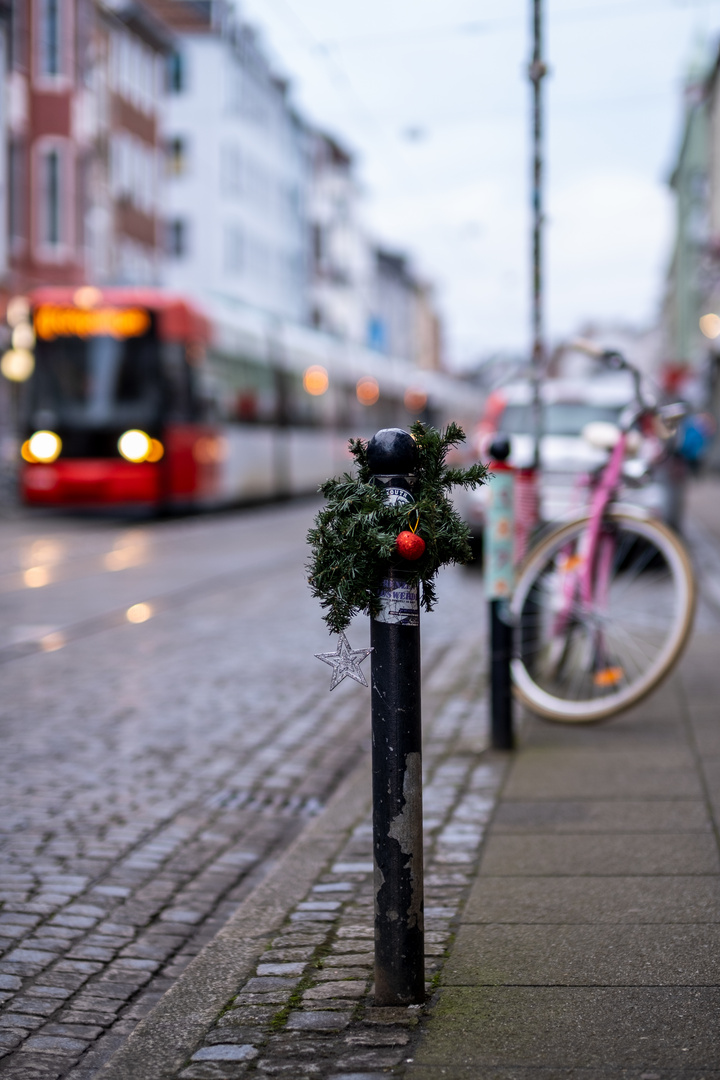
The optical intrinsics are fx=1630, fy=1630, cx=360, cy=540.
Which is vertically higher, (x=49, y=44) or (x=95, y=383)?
(x=49, y=44)

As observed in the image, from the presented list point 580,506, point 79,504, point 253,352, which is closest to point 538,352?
point 580,506

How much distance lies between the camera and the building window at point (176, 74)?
70.2 meters

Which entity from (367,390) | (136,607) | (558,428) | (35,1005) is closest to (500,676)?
(35,1005)

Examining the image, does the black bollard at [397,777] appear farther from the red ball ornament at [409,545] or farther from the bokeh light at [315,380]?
the bokeh light at [315,380]

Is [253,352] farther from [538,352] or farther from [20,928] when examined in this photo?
[20,928]

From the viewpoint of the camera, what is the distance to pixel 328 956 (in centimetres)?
388

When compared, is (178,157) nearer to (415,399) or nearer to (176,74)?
(176,74)

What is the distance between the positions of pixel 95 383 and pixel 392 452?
19.5 m

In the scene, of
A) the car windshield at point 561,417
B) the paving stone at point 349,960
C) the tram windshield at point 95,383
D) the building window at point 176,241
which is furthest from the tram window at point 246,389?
the building window at point 176,241

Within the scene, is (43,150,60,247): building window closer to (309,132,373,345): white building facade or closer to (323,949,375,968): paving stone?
(323,949,375,968): paving stone

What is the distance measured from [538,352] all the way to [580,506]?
3.18 feet

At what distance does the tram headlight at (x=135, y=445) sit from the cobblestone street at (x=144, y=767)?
27.4ft

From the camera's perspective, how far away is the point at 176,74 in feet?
231

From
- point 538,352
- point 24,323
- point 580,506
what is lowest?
point 580,506
